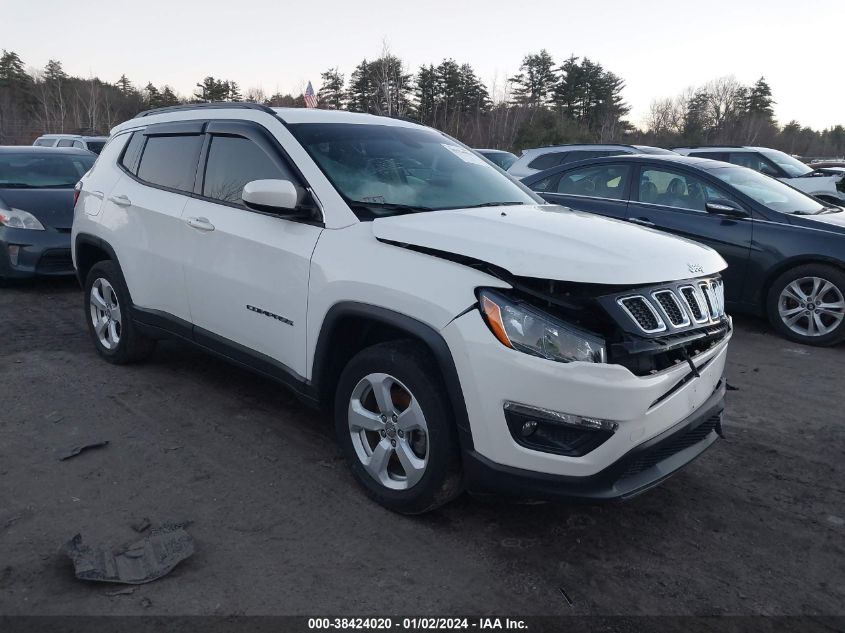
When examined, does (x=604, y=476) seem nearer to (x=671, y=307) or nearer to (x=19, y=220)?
(x=671, y=307)

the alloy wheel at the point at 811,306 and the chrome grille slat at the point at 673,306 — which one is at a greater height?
the chrome grille slat at the point at 673,306

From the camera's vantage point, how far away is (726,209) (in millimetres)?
6551

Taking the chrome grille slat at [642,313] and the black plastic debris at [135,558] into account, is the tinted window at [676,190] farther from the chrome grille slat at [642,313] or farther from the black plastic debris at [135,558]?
the black plastic debris at [135,558]

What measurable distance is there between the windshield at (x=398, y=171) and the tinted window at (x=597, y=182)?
353 centimetres

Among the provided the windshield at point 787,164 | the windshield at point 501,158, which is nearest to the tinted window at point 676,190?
the windshield at point 787,164

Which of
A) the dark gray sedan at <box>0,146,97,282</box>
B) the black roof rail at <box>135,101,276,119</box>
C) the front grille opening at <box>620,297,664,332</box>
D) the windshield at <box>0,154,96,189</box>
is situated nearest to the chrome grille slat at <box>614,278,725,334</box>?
the front grille opening at <box>620,297,664,332</box>

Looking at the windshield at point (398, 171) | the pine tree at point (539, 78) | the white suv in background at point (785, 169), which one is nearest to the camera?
the windshield at point (398, 171)

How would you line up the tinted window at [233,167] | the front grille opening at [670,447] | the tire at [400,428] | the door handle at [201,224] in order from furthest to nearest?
the door handle at [201,224], the tinted window at [233,167], the tire at [400,428], the front grille opening at [670,447]

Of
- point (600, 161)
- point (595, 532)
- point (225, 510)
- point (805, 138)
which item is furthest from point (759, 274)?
point (805, 138)

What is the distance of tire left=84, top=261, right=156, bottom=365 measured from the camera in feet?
16.2

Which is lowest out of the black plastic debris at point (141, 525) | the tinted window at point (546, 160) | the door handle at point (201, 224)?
the black plastic debris at point (141, 525)

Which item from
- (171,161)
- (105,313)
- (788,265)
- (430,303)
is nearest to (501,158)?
(788,265)

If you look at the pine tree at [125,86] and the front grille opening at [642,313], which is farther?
the pine tree at [125,86]

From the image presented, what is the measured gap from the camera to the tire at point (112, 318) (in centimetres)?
494
